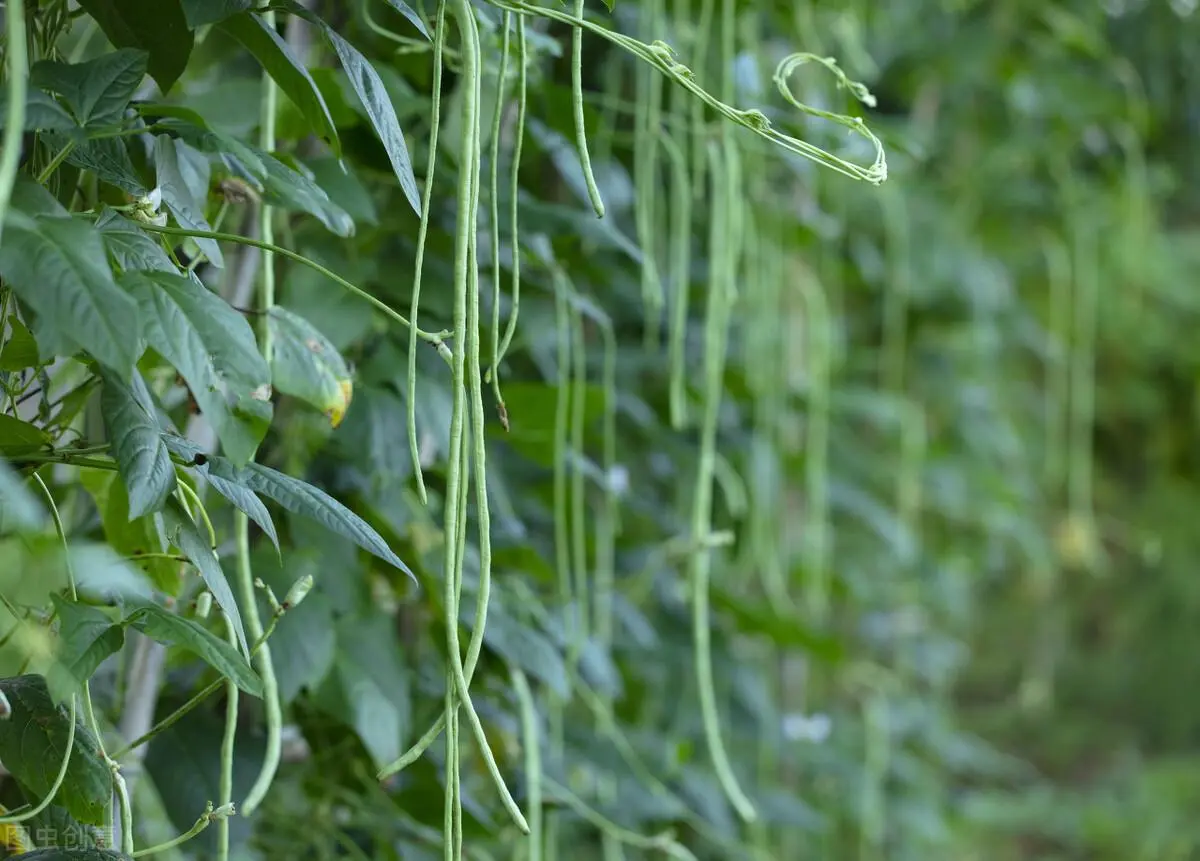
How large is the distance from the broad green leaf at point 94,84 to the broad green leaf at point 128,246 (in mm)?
30

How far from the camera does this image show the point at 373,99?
430 mm

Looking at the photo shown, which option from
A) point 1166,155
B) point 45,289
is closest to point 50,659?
point 45,289

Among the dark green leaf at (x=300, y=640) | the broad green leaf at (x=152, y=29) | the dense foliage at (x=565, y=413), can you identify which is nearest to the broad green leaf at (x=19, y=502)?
the dense foliage at (x=565, y=413)

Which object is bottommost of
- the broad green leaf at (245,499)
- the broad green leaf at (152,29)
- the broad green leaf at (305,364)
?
the broad green leaf at (245,499)

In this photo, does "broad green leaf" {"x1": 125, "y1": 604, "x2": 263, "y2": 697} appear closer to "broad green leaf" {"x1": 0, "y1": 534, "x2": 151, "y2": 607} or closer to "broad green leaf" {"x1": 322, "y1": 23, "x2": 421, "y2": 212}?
"broad green leaf" {"x1": 0, "y1": 534, "x2": 151, "y2": 607}

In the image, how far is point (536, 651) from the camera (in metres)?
0.74

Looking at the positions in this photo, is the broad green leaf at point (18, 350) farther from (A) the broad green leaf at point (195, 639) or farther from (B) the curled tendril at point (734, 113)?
(B) the curled tendril at point (734, 113)

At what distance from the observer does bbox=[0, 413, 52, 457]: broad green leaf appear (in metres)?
0.42

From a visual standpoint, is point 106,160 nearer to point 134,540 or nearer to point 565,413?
point 134,540

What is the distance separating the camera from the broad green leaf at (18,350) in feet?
1.41

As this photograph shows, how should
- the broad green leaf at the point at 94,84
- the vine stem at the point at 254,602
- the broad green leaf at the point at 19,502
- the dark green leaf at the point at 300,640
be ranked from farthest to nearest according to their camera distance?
the dark green leaf at the point at 300,640 < the vine stem at the point at 254,602 < the broad green leaf at the point at 94,84 < the broad green leaf at the point at 19,502

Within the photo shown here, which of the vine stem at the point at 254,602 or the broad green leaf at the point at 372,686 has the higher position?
the vine stem at the point at 254,602

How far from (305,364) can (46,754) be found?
0.19 m

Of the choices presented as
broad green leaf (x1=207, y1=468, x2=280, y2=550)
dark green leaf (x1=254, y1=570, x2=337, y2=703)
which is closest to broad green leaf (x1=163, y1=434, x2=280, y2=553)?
broad green leaf (x1=207, y1=468, x2=280, y2=550)
